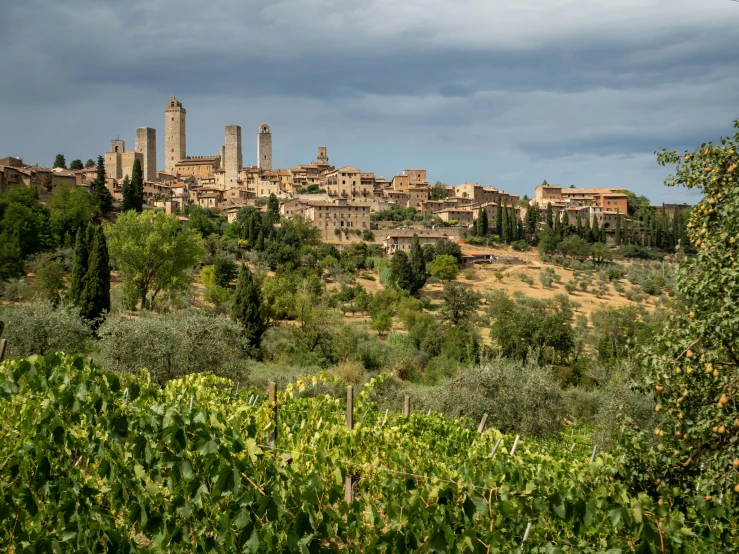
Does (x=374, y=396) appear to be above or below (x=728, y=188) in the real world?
below

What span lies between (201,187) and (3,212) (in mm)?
42987

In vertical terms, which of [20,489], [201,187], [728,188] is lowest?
[20,489]

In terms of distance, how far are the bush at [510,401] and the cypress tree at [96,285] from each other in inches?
648

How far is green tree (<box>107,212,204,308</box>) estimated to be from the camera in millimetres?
31391

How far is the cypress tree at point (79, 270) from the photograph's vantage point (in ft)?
90.9

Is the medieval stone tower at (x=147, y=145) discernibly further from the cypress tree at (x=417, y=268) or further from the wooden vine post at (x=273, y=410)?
the wooden vine post at (x=273, y=410)

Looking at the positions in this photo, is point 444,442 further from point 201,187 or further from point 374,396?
point 201,187

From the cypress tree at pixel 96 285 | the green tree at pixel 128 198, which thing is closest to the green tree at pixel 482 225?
the green tree at pixel 128 198

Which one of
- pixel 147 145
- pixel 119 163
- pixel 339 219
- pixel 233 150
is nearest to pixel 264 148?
pixel 233 150

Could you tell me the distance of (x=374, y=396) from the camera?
55.4ft

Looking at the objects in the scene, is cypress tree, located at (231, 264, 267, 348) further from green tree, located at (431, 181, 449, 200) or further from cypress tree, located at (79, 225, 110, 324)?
green tree, located at (431, 181, 449, 200)

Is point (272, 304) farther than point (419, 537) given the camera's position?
Yes

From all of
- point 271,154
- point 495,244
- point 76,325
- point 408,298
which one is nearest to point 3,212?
point 408,298

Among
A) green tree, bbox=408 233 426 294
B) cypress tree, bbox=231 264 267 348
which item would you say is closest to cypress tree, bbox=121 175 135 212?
green tree, bbox=408 233 426 294
